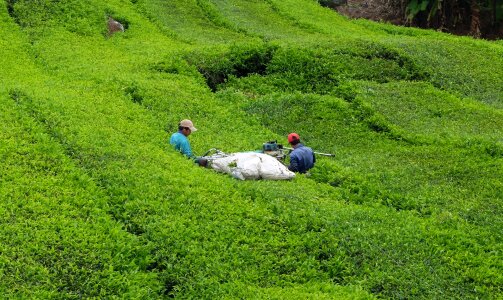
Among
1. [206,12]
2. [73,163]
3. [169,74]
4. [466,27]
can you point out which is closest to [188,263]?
[73,163]

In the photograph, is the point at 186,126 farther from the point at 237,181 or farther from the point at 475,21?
the point at 475,21

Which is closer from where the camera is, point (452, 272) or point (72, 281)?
point (72, 281)

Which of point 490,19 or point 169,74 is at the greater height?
point 490,19

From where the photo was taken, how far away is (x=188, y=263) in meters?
9.53

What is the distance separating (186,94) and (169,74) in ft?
7.03

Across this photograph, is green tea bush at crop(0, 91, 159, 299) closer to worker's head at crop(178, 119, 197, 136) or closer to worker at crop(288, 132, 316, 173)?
worker's head at crop(178, 119, 197, 136)

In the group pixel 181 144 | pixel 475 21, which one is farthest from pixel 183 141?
pixel 475 21

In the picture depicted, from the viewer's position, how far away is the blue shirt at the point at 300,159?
554 inches

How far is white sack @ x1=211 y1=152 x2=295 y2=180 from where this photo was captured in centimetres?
1292

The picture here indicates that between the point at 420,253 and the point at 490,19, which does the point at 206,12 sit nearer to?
the point at 490,19

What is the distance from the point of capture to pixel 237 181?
41.1 feet

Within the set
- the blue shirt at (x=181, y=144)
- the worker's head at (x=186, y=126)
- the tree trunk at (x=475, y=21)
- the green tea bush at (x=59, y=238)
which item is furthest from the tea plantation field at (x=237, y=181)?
the tree trunk at (x=475, y=21)

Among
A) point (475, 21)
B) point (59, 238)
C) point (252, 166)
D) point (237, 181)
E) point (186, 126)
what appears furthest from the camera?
point (475, 21)

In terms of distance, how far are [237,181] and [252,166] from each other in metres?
0.62
